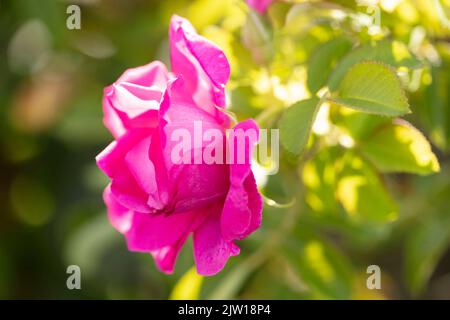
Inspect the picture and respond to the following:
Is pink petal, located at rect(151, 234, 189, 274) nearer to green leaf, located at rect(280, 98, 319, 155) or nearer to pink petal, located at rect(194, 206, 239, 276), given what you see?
pink petal, located at rect(194, 206, 239, 276)

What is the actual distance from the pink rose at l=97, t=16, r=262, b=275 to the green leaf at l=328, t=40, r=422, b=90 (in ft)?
0.44

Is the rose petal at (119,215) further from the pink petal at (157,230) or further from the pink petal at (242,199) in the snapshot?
the pink petal at (242,199)

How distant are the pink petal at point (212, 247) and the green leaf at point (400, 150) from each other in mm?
210

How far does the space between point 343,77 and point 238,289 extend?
392 mm

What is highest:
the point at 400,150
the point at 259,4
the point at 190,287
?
the point at 259,4

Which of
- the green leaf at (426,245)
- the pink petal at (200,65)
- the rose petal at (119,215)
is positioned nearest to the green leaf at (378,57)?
the pink petal at (200,65)

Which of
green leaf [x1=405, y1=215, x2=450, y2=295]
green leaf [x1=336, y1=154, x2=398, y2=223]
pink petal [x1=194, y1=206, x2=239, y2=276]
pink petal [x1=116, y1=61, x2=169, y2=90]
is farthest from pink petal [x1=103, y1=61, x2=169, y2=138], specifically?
green leaf [x1=405, y1=215, x2=450, y2=295]

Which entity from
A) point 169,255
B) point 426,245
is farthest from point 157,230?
point 426,245

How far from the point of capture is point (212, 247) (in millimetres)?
712

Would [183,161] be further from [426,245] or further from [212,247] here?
[426,245]

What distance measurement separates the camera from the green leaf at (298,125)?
69cm

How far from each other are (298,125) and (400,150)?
0.17 meters

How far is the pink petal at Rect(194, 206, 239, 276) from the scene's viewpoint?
2.31ft
